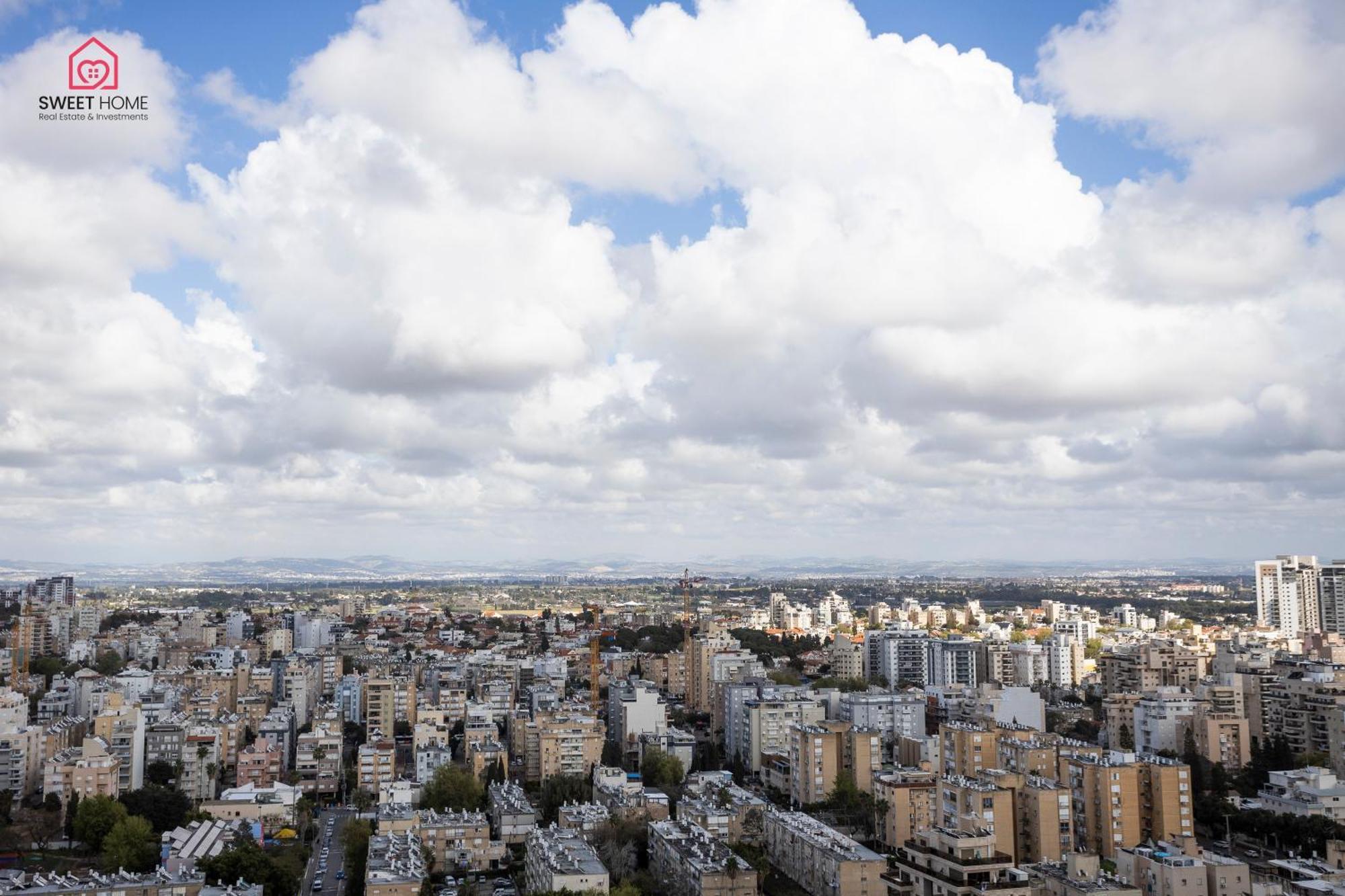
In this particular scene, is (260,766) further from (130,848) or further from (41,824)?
(130,848)

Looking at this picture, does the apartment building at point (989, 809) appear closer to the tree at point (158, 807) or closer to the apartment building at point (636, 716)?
the apartment building at point (636, 716)

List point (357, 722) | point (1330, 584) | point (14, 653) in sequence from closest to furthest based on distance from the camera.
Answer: point (357, 722) → point (14, 653) → point (1330, 584)

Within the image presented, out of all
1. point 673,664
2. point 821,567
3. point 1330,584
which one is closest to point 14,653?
point 673,664

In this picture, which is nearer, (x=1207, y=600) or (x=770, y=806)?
(x=770, y=806)

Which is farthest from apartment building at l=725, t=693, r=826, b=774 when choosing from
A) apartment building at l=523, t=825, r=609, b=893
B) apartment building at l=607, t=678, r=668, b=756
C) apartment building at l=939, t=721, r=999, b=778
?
apartment building at l=523, t=825, r=609, b=893

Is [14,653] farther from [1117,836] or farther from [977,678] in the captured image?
[1117,836]

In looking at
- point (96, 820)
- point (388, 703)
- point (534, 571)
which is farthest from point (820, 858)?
point (534, 571)

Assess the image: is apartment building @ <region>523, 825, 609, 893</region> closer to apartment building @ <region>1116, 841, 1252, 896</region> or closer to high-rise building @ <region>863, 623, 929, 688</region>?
apartment building @ <region>1116, 841, 1252, 896</region>

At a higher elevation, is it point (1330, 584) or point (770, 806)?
point (1330, 584)

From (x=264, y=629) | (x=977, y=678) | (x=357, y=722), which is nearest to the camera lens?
(x=357, y=722)
